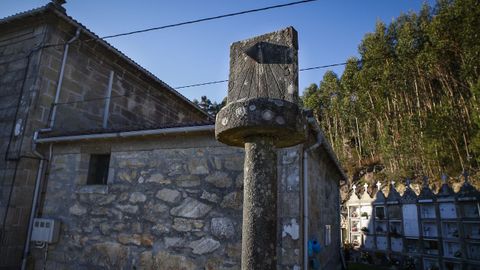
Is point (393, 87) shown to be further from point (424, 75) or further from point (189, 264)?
point (189, 264)

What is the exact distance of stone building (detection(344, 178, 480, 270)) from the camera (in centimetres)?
765

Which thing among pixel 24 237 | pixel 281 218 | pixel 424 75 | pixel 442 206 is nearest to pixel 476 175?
pixel 442 206

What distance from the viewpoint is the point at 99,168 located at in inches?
225

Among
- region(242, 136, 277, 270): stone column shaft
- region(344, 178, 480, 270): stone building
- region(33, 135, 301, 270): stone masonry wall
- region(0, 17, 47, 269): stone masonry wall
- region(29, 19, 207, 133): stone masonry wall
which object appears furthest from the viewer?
region(344, 178, 480, 270): stone building

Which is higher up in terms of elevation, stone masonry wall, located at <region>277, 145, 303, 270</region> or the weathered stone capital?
the weathered stone capital

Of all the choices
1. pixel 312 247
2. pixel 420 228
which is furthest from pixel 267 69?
pixel 420 228

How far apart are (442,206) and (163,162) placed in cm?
754

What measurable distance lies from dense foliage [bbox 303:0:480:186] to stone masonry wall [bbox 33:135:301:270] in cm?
925

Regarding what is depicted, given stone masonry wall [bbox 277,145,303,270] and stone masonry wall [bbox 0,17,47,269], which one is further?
stone masonry wall [bbox 0,17,47,269]

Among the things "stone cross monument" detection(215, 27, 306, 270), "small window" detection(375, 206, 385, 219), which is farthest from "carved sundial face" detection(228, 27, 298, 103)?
"small window" detection(375, 206, 385, 219)

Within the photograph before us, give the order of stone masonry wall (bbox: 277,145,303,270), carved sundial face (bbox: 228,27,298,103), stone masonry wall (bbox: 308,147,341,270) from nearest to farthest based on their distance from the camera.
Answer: carved sundial face (bbox: 228,27,298,103) → stone masonry wall (bbox: 277,145,303,270) → stone masonry wall (bbox: 308,147,341,270)

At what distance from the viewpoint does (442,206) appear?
8164mm

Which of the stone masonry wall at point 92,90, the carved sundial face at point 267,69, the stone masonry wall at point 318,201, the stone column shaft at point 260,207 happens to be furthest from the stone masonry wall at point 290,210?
the stone masonry wall at point 92,90

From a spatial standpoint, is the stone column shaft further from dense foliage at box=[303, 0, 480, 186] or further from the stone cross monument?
dense foliage at box=[303, 0, 480, 186]
